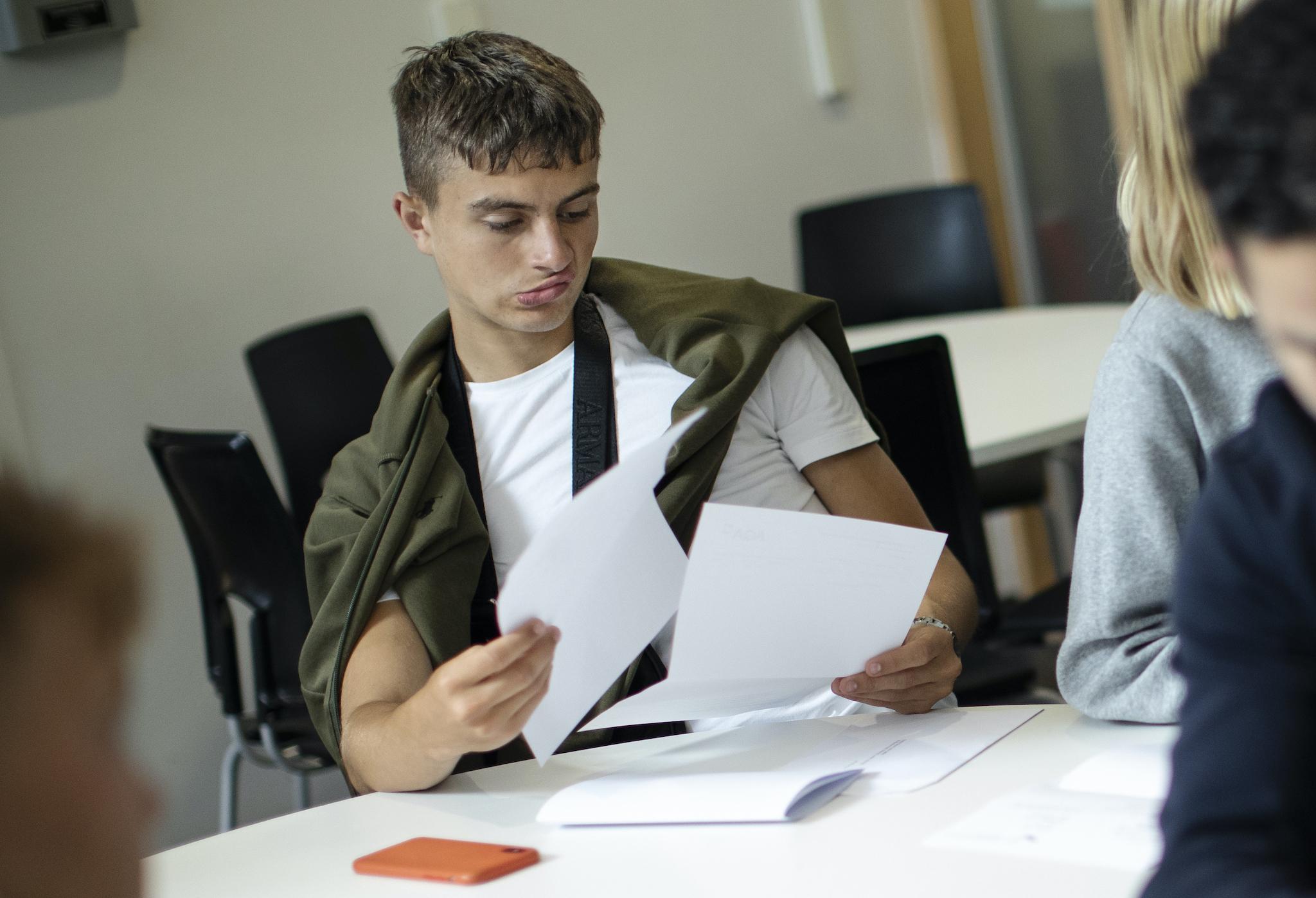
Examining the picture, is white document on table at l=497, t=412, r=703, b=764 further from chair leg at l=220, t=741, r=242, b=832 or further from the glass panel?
the glass panel

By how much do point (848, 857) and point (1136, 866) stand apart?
7.4 inches

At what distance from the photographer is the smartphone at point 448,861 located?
100 cm

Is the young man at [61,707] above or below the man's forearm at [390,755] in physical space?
above

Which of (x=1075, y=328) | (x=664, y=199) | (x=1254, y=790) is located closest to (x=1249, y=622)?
(x=1254, y=790)

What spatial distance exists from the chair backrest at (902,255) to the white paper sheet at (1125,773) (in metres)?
2.74

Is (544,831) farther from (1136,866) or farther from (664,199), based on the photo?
(664,199)

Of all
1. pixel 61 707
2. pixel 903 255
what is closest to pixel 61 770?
pixel 61 707

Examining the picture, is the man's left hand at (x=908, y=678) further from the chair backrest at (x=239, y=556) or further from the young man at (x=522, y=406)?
the chair backrest at (x=239, y=556)

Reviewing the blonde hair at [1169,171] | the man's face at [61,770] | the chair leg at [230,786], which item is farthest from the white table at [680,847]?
the chair leg at [230,786]

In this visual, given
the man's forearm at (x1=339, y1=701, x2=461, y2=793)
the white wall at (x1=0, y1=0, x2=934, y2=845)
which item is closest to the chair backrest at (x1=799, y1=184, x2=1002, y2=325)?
the white wall at (x1=0, y1=0, x2=934, y2=845)

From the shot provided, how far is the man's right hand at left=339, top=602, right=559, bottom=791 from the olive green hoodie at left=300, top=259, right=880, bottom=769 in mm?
22

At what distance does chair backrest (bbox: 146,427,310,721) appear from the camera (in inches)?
88.1

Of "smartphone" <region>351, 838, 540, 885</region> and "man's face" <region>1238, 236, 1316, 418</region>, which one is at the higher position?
"man's face" <region>1238, 236, 1316, 418</region>

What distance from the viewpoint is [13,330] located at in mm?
3068
